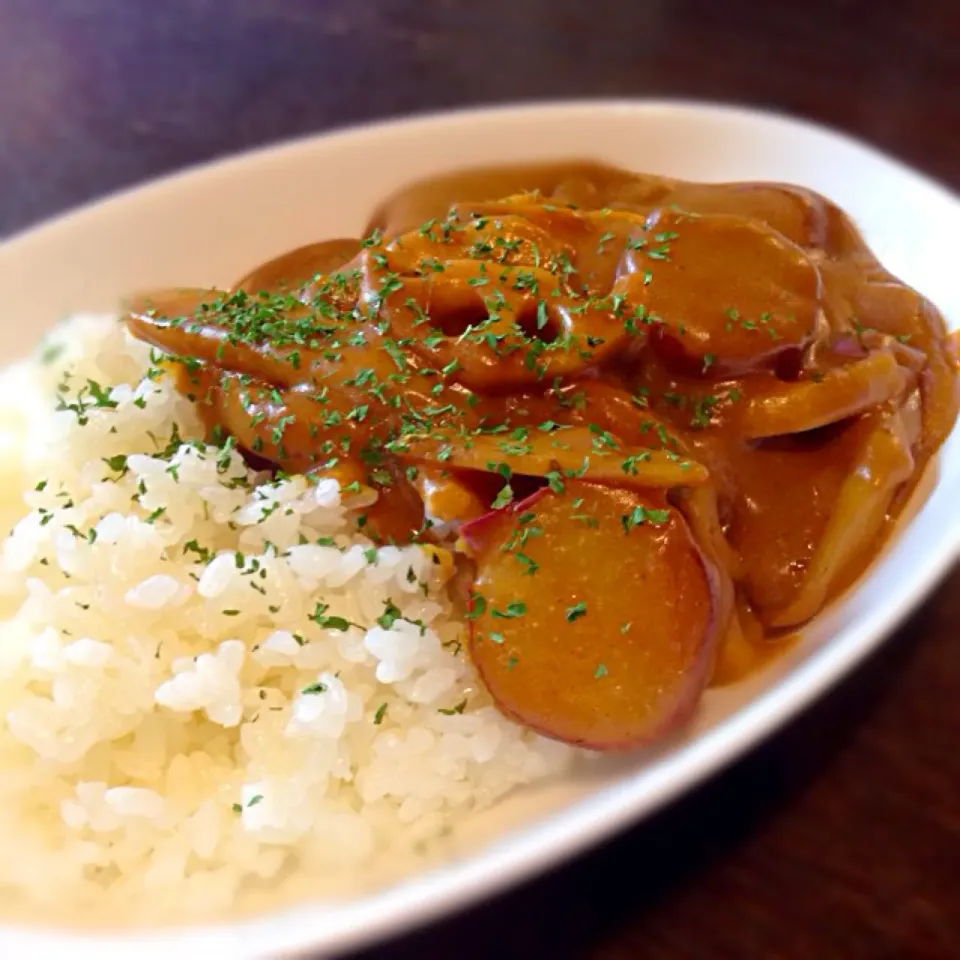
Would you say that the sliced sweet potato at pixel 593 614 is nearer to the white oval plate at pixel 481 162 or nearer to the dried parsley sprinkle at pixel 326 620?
the white oval plate at pixel 481 162

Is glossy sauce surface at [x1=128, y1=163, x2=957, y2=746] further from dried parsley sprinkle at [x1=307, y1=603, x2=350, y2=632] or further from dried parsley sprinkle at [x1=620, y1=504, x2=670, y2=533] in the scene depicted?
dried parsley sprinkle at [x1=307, y1=603, x2=350, y2=632]

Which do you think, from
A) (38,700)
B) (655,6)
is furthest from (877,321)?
(655,6)

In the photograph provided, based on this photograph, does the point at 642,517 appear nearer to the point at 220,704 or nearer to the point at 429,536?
the point at 429,536

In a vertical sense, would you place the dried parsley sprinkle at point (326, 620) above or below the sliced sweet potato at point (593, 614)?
below

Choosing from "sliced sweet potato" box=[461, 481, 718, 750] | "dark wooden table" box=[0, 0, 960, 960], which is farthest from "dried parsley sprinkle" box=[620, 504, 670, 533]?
"dark wooden table" box=[0, 0, 960, 960]

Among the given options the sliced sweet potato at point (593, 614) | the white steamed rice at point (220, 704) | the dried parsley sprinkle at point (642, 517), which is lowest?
the white steamed rice at point (220, 704)

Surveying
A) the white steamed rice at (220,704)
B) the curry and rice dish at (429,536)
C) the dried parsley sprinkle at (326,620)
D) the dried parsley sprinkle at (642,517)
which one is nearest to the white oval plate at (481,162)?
the curry and rice dish at (429,536)

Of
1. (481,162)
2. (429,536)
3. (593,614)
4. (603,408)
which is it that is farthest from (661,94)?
(593,614)
